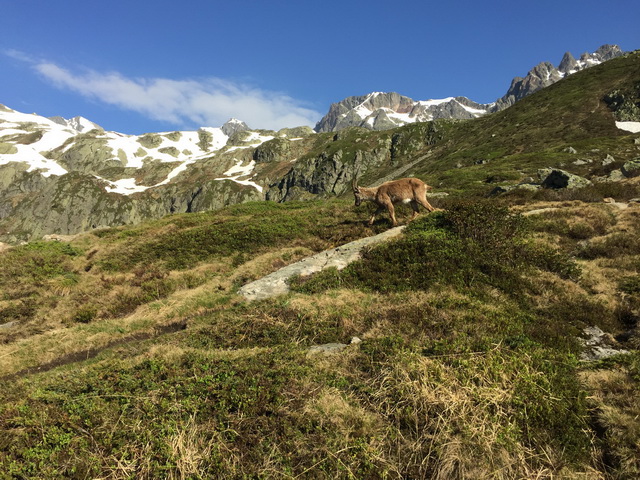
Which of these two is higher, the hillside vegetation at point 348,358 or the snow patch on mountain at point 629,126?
the snow patch on mountain at point 629,126

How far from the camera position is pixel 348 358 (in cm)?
648

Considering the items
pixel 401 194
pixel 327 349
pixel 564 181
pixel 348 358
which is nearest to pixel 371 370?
pixel 348 358

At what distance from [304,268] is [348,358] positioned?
785 centimetres

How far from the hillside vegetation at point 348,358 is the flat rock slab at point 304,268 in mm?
698

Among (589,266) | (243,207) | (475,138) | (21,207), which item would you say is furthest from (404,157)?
(21,207)

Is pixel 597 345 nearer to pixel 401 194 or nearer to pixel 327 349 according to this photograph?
pixel 327 349

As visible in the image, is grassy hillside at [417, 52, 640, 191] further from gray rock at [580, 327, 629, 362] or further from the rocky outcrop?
the rocky outcrop

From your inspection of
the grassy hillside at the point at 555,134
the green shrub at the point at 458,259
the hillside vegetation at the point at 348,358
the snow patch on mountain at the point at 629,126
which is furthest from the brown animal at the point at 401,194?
the snow patch on mountain at the point at 629,126

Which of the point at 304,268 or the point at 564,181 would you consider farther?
the point at 564,181

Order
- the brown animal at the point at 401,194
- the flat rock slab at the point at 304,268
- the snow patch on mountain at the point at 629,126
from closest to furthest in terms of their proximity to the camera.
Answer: the flat rock slab at the point at 304,268 < the brown animal at the point at 401,194 < the snow patch on mountain at the point at 629,126

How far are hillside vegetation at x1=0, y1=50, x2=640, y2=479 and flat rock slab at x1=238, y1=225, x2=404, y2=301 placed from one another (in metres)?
0.70

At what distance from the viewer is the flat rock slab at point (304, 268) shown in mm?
12828

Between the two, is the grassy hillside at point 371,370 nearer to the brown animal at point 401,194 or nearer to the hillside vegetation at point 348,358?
the hillside vegetation at point 348,358

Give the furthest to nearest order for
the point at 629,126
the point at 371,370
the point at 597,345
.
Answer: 1. the point at 629,126
2. the point at 597,345
3. the point at 371,370
